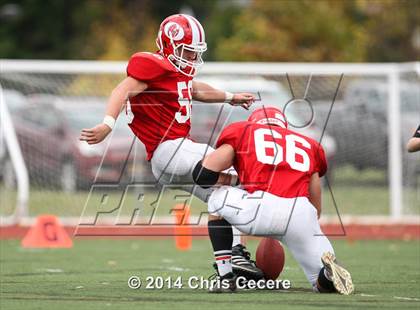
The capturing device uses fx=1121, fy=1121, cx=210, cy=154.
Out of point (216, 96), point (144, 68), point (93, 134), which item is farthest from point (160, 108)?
point (93, 134)

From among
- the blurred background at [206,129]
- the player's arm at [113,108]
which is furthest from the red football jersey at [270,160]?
the blurred background at [206,129]

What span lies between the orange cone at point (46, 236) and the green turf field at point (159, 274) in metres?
0.16

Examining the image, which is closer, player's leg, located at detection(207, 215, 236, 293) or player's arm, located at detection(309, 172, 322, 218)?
player's leg, located at detection(207, 215, 236, 293)

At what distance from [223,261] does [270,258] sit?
1.43ft

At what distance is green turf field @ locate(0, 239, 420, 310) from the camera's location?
6.83 metres

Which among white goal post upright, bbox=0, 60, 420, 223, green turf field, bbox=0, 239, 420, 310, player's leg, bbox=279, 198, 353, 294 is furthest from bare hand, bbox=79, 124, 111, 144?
white goal post upright, bbox=0, 60, 420, 223

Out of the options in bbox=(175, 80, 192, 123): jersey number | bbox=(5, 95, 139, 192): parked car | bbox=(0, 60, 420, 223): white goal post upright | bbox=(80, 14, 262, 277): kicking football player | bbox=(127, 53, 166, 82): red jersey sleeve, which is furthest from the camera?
bbox=(5, 95, 139, 192): parked car

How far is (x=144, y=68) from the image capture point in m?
7.92

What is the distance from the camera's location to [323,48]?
2620cm

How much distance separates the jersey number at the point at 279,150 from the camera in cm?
743

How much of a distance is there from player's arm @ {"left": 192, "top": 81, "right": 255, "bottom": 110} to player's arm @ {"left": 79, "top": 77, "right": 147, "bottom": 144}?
2.51 ft

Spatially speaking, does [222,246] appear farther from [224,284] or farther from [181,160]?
[181,160]

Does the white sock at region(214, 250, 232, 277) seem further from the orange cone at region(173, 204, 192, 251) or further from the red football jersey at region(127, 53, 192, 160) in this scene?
the orange cone at region(173, 204, 192, 251)

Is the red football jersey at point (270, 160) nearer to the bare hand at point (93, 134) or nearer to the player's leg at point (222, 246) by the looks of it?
the player's leg at point (222, 246)
